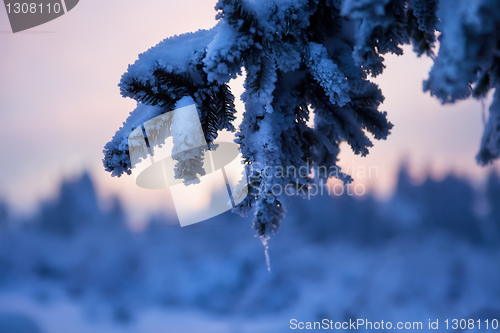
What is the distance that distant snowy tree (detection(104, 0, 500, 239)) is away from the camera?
0.77m

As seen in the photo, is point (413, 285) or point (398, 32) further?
point (413, 285)

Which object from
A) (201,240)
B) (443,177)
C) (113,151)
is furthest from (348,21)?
(443,177)

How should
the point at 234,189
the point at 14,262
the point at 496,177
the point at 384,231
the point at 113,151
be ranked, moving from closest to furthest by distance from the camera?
the point at 113,151 → the point at 234,189 → the point at 496,177 → the point at 384,231 → the point at 14,262

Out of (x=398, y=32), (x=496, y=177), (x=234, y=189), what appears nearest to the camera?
(x=398, y=32)

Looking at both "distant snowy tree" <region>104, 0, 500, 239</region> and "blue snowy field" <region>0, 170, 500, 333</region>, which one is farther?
"blue snowy field" <region>0, 170, 500, 333</region>

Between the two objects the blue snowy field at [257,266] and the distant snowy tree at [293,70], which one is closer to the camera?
the distant snowy tree at [293,70]

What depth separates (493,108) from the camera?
3.99ft

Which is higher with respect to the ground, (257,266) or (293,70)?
(257,266)

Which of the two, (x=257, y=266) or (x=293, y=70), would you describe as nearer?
(x=293, y=70)

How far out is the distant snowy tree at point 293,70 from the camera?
0.77 meters

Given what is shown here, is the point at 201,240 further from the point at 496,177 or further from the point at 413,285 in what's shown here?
the point at 496,177

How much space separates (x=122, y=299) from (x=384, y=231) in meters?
47.2

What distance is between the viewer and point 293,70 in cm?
125

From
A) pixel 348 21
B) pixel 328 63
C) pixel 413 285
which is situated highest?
pixel 348 21
